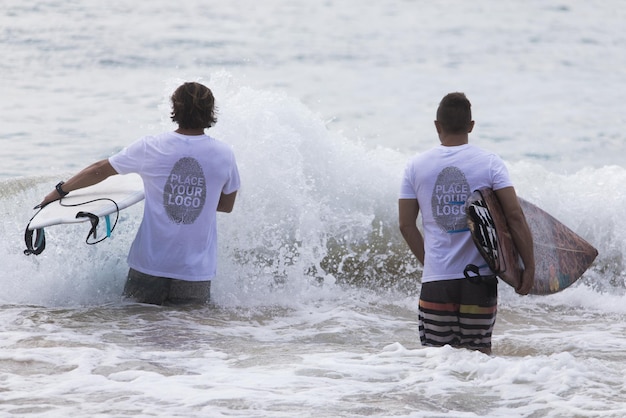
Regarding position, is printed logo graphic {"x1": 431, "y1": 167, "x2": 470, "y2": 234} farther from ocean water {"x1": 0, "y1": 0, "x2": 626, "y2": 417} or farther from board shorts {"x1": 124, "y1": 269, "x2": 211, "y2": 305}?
board shorts {"x1": 124, "y1": 269, "x2": 211, "y2": 305}

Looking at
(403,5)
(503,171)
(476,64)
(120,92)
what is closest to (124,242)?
(503,171)

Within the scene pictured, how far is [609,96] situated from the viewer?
20812 mm

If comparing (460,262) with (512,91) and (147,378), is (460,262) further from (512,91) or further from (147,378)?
(512,91)

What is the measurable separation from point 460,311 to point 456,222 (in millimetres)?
456

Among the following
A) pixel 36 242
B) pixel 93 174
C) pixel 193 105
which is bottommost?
pixel 36 242

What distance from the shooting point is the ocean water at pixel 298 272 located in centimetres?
429

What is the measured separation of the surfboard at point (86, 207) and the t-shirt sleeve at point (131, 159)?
41 centimetres

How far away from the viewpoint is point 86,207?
593cm

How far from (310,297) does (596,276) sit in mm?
2897

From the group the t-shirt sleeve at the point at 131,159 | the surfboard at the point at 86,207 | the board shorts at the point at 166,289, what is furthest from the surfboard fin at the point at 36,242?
the t-shirt sleeve at the point at 131,159

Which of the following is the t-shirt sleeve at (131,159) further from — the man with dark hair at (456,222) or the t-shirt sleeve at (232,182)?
the man with dark hair at (456,222)

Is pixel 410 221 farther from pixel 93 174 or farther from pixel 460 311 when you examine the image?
pixel 93 174

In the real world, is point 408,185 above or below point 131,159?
below

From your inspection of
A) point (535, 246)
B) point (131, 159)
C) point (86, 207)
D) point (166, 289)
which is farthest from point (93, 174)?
point (535, 246)
